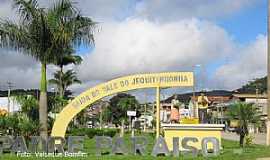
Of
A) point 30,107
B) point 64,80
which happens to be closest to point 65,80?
point 64,80

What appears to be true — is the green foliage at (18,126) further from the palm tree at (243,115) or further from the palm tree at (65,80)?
the palm tree at (65,80)

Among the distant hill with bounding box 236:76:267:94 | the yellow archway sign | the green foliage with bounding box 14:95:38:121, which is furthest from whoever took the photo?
the distant hill with bounding box 236:76:267:94

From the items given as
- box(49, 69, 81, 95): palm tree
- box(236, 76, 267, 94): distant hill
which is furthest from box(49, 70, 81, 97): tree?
box(236, 76, 267, 94): distant hill

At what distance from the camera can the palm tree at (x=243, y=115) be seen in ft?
104

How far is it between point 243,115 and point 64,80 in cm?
2967

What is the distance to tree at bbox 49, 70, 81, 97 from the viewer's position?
57438mm

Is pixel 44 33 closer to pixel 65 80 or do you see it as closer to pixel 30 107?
pixel 30 107

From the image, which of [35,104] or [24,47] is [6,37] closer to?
[24,47]

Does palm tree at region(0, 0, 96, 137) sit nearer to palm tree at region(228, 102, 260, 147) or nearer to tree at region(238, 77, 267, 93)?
palm tree at region(228, 102, 260, 147)

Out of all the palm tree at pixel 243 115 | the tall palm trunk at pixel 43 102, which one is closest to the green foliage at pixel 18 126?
the tall palm trunk at pixel 43 102

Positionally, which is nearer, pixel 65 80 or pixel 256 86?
pixel 65 80

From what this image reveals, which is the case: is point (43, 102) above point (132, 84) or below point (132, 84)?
below

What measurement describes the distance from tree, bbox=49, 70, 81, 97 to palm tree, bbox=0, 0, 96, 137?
33.2 meters

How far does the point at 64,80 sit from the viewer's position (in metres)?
58.4
